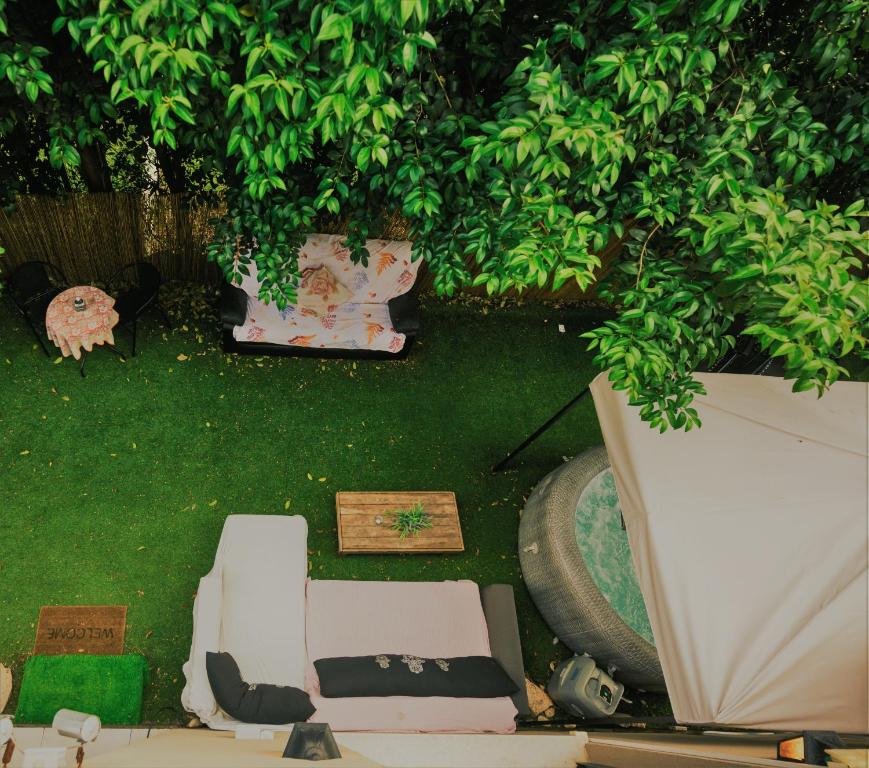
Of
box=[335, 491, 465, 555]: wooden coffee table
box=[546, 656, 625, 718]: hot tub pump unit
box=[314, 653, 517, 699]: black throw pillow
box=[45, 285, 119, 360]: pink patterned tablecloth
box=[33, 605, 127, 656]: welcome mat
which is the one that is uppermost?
box=[45, 285, 119, 360]: pink patterned tablecloth

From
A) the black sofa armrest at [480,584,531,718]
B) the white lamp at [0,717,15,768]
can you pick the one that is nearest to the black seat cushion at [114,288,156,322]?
the white lamp at [0,717,15,768]

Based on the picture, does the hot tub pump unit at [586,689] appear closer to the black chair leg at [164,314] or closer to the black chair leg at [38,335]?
the black chair leg at [164,314]

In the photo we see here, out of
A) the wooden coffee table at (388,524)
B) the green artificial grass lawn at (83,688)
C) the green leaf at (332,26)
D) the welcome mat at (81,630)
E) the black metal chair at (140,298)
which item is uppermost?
the black metal chair at (140,298)

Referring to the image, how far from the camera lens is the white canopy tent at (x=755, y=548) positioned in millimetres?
3168

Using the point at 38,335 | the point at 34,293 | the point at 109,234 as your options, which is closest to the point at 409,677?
the point at 38,335

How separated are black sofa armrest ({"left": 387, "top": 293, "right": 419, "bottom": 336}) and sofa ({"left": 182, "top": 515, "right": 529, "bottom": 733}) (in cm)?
202

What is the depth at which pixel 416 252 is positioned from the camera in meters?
3.61

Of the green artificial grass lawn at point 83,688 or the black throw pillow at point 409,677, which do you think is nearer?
the black throw pillow at point 409,677

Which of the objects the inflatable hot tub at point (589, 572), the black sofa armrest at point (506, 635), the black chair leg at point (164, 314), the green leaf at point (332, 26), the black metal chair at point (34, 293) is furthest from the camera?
the black chair leg at point (164, 314)

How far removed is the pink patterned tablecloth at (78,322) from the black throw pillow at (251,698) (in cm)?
274

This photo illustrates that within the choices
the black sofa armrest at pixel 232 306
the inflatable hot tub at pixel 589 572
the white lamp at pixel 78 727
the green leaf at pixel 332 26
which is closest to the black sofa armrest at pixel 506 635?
the inflatable hot tub at pixel 589 572

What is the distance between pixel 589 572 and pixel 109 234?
16.0ft

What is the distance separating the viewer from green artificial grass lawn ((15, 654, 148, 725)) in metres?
4.14

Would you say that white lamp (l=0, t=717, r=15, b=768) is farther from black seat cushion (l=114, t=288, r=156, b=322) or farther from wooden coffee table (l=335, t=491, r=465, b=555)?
black seat cushion (l=114, t=288, r=156, b=322)
